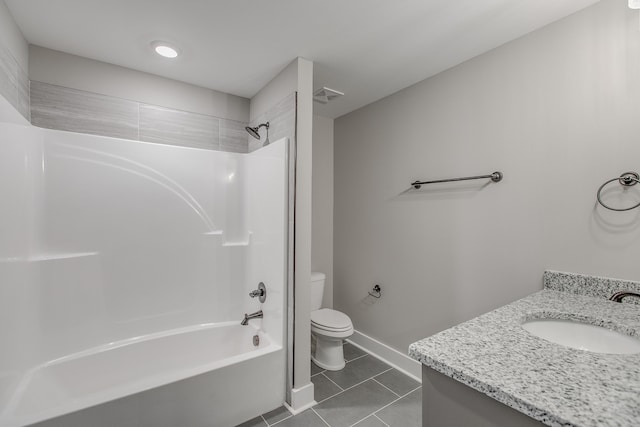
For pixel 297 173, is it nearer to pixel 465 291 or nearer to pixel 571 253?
pixel 465 291

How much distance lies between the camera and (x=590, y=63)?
4.91 feet

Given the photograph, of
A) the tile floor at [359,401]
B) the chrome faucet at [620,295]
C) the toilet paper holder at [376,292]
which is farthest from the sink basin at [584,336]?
the toilet paper holder at [376,292]

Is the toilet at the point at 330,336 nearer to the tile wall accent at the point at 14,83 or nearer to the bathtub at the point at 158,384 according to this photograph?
the bathtub at the point at 158,384

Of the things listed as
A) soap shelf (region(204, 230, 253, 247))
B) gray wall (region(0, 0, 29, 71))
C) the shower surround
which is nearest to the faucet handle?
the shower surround

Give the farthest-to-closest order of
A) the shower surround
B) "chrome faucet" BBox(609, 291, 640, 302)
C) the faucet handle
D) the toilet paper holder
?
the toilet paper holder, the faucet handle, the shower surround, "chrome faucet" BBox(609, 291, 640, 302)

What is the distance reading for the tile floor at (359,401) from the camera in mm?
1858

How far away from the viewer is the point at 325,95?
250 cm

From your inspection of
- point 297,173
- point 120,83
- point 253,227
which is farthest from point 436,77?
point 120,83

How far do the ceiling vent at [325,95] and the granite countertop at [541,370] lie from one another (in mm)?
1978

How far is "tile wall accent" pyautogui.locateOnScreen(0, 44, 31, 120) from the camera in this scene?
4.84 feet

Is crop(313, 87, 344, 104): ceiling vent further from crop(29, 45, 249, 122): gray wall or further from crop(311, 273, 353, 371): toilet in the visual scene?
crop(311, 273, 353, 371): toilet

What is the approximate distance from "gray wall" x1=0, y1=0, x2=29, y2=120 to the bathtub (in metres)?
1.58

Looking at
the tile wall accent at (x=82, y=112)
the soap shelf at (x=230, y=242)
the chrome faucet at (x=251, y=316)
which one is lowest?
the chrome faucet at (x=251, y=316)

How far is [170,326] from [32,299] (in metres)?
0.84
